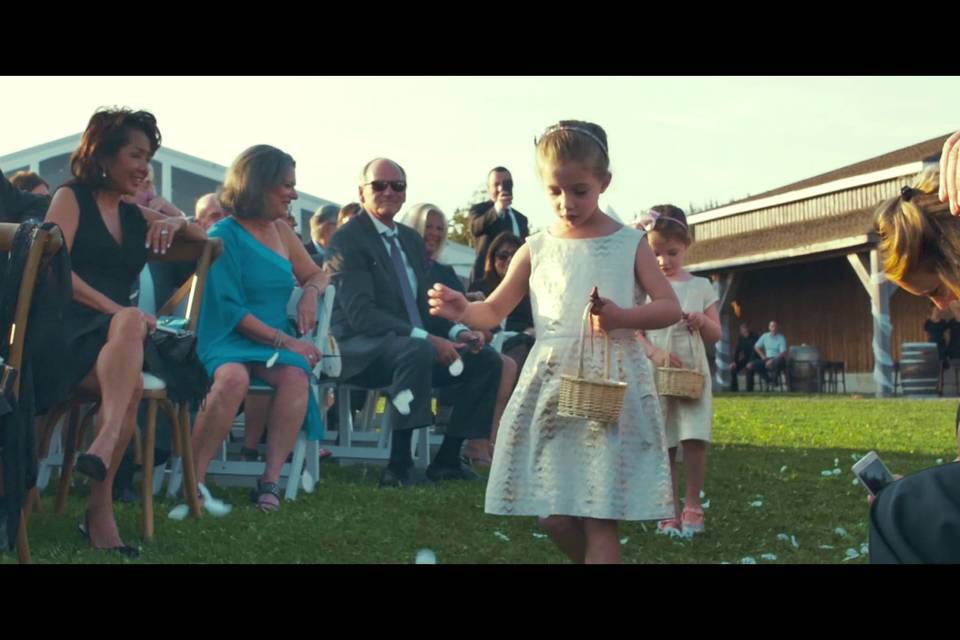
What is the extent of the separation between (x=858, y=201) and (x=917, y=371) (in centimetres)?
551

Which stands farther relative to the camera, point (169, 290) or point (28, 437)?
point (169, 290)

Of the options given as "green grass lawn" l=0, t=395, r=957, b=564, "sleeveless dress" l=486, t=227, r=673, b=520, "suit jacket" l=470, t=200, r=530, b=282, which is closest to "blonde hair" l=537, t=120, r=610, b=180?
"sleeveless dress" l=486, t=227, r=673, b=520

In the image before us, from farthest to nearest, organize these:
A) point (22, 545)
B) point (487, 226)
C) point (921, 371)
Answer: point (921, 371) < point (487, 226) < point (22, 545)

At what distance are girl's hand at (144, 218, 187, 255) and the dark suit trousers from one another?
231 centimetres

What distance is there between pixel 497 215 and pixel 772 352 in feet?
69.5

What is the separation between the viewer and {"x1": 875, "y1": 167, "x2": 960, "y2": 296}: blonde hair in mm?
2914

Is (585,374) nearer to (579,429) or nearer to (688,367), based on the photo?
(579,429)

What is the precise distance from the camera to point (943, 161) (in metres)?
2.69

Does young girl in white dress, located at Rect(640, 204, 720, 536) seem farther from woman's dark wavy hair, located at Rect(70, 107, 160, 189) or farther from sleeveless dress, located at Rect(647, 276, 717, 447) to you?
woman's dark wavy hair, located at Rect(70, 107, 160, 189)

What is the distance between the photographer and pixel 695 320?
6848mm

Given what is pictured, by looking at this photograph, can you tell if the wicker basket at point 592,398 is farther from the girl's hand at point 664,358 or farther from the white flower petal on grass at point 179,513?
the white flower petal on grass at point 179,513

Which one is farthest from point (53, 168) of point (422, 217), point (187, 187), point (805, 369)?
point (422, 217)

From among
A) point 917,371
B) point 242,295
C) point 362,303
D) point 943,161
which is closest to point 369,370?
point 362,303

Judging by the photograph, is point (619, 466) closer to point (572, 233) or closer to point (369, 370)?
point (572, 233)
